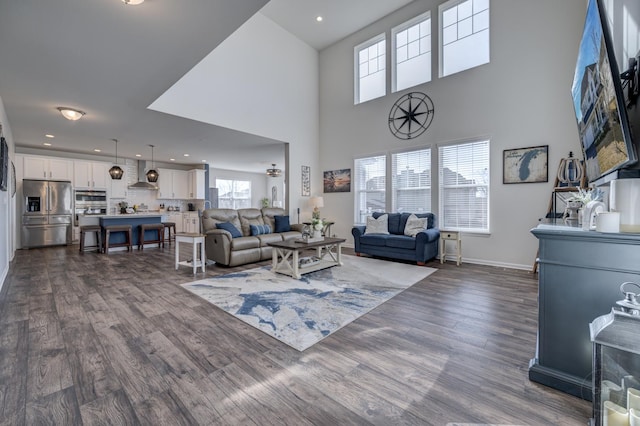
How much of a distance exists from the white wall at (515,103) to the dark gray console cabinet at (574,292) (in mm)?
3557

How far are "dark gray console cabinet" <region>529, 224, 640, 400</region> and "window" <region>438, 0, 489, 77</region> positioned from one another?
479 cm

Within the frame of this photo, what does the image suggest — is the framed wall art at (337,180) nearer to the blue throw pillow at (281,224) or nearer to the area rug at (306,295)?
the blue throw pillow at (281,224)

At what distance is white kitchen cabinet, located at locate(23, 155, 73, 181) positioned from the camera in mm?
7141

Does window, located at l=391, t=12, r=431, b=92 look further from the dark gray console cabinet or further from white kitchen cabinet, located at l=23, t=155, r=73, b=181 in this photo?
white kitchen cabinet, located at l=23, t=155, r=73, b=181

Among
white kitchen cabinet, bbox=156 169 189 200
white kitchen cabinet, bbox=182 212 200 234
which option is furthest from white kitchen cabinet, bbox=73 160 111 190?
white kitchen cabinet, bbox=182 212 200 234

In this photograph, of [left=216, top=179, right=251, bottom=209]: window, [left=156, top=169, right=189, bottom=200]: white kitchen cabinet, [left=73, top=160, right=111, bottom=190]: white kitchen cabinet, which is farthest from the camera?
[left=216, top=179, right=251, bottom=209]: window

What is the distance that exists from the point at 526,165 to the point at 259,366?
498 cm

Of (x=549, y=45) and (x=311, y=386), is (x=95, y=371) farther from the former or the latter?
(x=549, y=45)

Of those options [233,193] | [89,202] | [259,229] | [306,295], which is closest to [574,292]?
[306,295]

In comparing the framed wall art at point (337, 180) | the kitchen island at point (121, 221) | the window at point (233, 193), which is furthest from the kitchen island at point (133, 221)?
the framed wall art at point (337, 180)

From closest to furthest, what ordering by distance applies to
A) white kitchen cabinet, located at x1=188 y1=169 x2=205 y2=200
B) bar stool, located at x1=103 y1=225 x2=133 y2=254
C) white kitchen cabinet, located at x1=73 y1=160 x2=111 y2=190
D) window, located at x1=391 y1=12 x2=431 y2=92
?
window, located at x1=391 y1=12 x2=431 y2=92 → bar stool, located at x1=103 y1=225 x2=133 y2=254 → white kitchen cabinet, located at x1=73 y1=160 x2=111 y2=190 → white kitchen cabinet, located at x1=188 y1=169 x2=205 y2=200

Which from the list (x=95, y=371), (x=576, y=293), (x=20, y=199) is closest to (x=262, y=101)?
(x=95, y=371)

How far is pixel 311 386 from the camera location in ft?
5.41

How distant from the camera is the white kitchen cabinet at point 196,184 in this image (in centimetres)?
977
